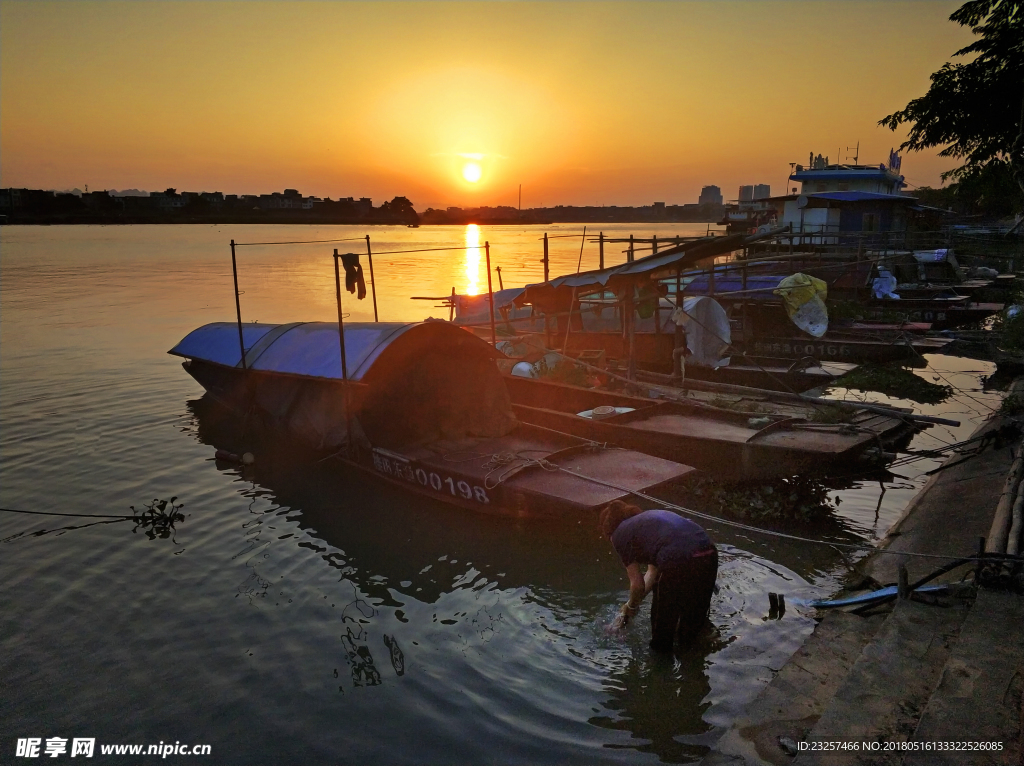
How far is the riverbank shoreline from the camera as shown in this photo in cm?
383

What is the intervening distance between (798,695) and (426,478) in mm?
5831

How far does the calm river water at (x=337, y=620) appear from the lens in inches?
217

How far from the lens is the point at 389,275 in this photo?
62656 mm

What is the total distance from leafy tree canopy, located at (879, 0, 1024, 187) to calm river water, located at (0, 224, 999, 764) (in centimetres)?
617

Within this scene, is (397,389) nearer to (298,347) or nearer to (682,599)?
(298,347)

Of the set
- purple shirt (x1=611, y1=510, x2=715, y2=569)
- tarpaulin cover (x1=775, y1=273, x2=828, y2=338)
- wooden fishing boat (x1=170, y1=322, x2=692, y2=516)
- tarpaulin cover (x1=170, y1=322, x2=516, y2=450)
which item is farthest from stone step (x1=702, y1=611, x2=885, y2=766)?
tarpaulin cover (x1=775, y1=273, x2=828, y2=338)

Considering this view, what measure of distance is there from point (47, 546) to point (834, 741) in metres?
9.76

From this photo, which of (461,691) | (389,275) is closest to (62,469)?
(461,691)

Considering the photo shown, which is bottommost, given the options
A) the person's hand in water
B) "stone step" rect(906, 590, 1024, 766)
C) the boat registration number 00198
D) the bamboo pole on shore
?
the person's hand in water

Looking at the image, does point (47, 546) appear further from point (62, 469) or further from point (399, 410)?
point (399, 410)

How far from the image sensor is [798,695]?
484cm

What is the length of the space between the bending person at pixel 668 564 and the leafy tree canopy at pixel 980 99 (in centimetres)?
1172

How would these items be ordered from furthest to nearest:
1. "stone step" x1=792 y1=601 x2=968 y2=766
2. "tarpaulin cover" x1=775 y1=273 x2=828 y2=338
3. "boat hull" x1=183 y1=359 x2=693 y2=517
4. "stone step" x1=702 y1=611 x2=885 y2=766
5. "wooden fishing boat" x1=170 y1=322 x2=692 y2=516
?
"tarpaulin cover" x1=775 y1=273 x2=828 y2=338 < "wooden fishing boat" x1=170 y1=322 x2=692 y2=516 < "boat hull" x1=183 y1=359 x2=693 y2=517 < "stone step" x1=702 y1=611 x2=885 y2=766 < "stone step" x1=792 y1=601 x2=968 y2=766

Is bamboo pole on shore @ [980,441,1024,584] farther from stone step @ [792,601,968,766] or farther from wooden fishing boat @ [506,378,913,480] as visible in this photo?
wooden fishing boat @ [506,378,913,480]
